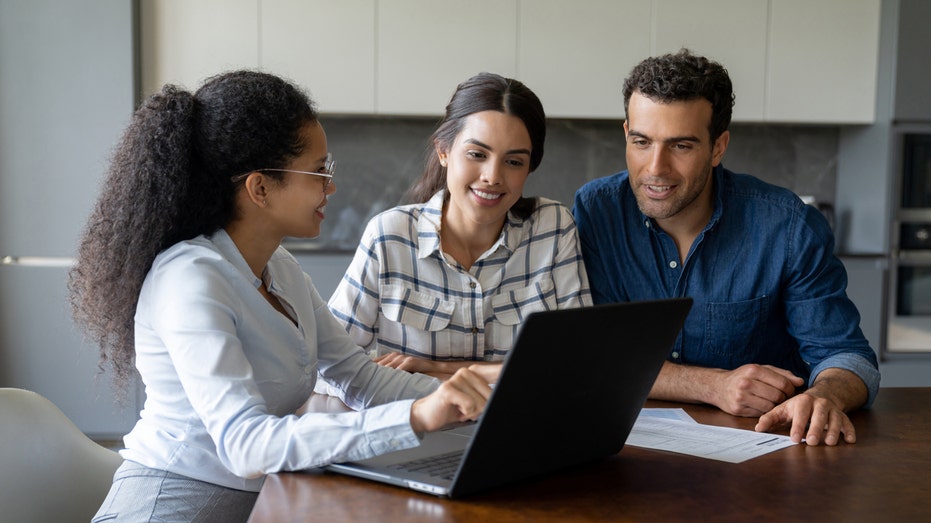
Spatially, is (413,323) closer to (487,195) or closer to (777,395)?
(487,195)

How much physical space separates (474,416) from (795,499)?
1.30ft

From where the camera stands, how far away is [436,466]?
3.72ft

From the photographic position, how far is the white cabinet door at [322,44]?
12.6ft

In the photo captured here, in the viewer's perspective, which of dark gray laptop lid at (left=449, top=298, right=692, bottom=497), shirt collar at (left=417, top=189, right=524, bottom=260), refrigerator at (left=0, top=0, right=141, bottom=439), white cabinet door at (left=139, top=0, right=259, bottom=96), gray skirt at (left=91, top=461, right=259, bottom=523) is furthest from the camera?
white cabinet door at (left=139, top=0, right=259, bottom=96)

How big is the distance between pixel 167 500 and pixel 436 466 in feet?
1.37

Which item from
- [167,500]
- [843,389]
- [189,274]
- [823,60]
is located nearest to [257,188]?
[189,274]

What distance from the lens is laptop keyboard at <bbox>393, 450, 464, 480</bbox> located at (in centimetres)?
110

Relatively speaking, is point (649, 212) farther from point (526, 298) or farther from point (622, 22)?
point (622, 22)

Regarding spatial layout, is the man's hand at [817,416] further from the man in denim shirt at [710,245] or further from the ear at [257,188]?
the ear at [257,188]

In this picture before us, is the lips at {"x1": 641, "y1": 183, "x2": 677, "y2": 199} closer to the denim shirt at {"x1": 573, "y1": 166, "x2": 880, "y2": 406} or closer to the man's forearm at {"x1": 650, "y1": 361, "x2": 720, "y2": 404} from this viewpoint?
the denim shirt at {"x1": 573, "y1": 166, "x2": 880, "y2": 406}

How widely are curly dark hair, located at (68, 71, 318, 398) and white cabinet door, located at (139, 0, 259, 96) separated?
8.23 feet

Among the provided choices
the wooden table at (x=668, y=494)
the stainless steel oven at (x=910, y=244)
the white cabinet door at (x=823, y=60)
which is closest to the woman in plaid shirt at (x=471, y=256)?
the wooden table at (x=668, y=494)

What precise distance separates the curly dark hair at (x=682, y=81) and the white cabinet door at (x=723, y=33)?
2144 mm

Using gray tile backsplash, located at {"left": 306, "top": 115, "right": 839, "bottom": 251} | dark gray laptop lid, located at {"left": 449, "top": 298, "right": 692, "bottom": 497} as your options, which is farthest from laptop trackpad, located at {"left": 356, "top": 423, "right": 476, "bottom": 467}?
gray tile backsplash, located at {"left": 306, "top": 115, "right": 839, "bottom": 251}
